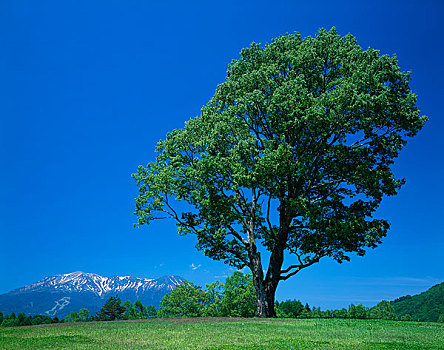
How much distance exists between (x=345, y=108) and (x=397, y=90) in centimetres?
504

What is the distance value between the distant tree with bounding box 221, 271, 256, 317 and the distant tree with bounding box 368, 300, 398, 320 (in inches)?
1558

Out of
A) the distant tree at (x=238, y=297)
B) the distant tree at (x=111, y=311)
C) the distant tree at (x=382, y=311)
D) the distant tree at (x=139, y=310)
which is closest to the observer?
the distant tree at (x=238, y=297)

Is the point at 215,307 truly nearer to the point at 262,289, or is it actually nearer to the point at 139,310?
the point at 139,310

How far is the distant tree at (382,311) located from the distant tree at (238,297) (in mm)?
39569

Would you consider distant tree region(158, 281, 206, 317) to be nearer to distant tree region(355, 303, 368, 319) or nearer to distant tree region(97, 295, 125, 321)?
distant tree region(97, 295, 125, 321)

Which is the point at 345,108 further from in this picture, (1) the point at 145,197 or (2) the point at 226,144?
(1) the point at 145,197

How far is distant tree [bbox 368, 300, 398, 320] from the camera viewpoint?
307ft

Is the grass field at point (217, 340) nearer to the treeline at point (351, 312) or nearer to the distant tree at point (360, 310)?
the treeline at point (351, 312)

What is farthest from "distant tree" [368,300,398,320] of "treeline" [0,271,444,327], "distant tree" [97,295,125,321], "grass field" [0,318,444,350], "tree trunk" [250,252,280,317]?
"grass field" [0,318,444,350]

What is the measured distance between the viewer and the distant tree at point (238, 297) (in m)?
70.8

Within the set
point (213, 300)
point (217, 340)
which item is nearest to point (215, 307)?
point (213, 300)

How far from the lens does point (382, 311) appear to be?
320ft

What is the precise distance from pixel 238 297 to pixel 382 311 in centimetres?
4916

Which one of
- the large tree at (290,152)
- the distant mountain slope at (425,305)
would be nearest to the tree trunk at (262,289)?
the large tree at (290,152)
